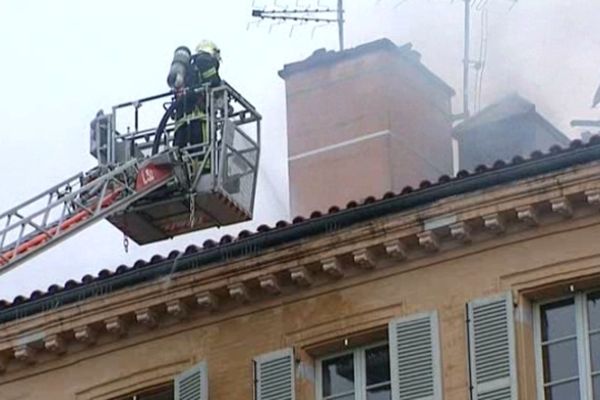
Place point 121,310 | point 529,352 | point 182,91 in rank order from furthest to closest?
point 182,91, point 121,310, point 529,352

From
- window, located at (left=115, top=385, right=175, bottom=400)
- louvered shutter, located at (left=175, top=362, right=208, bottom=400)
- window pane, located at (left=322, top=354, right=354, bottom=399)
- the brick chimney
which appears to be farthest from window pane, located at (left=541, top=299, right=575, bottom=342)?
the brick chimney

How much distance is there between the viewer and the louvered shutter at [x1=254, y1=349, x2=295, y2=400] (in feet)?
87.2

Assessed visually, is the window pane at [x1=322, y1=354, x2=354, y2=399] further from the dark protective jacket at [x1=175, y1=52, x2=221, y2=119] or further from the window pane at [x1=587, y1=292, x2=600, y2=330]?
the dark protective jacket at [x1=175, y1=52, x2=221, y2=119]

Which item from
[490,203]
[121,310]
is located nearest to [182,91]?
[121,310]

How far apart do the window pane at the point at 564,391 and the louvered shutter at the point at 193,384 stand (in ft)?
11.8

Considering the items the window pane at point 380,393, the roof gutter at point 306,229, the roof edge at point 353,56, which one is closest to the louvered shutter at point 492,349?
the window pane at point 380,393

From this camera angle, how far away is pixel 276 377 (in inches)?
1049

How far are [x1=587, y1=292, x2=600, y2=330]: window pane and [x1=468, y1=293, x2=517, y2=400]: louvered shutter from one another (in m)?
0.74

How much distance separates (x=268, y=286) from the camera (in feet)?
88.5

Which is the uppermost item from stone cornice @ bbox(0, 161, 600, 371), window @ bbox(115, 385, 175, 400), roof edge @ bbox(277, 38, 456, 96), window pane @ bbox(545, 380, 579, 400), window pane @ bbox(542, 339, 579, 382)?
roof edge @ bbox(277, 38, 456, 96)

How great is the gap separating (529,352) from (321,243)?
97.7 inches

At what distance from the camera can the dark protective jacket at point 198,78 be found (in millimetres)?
29703

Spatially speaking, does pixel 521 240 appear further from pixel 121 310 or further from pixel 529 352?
pixel 121 310

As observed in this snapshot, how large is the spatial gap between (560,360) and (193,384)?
384cm
